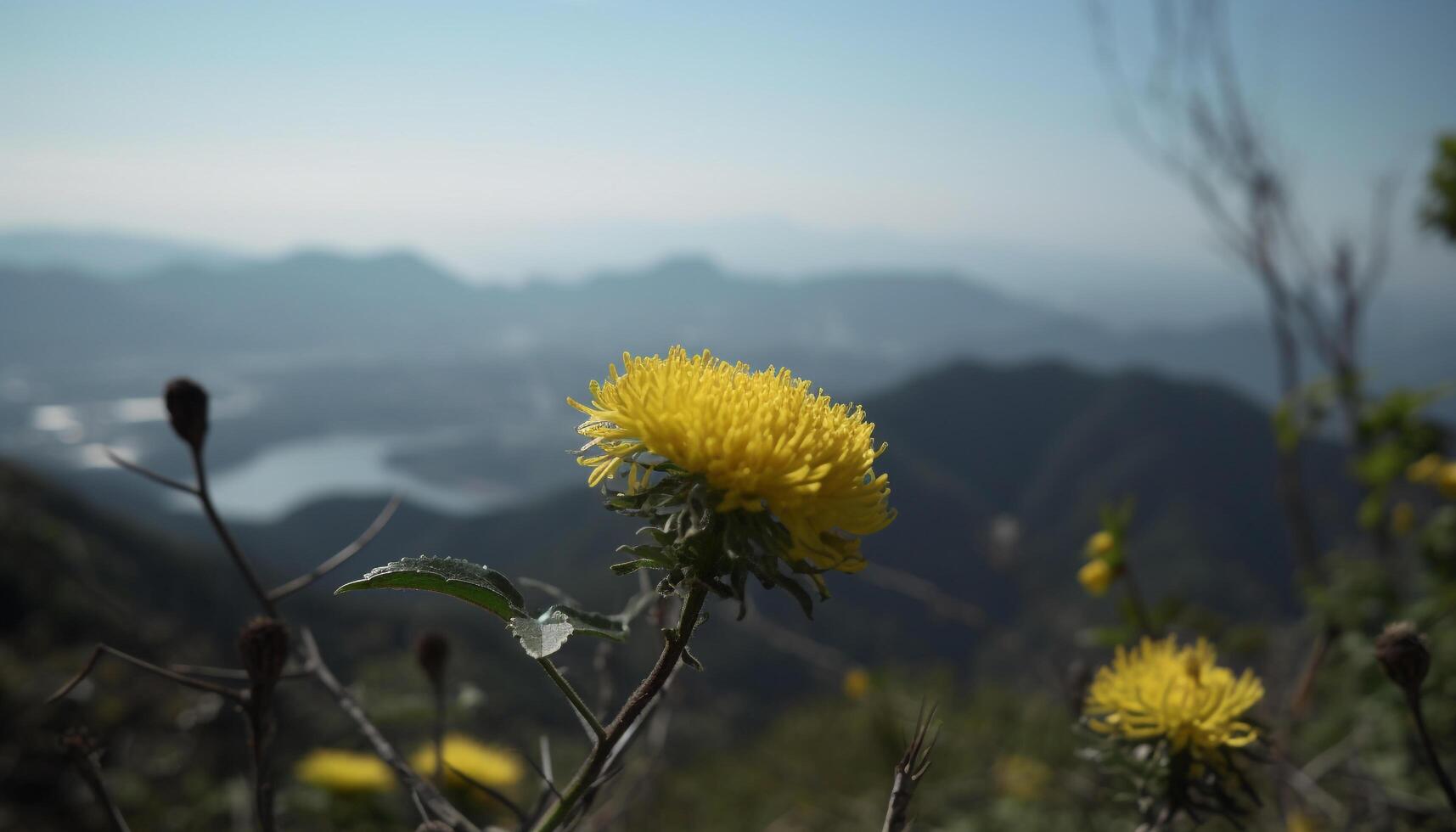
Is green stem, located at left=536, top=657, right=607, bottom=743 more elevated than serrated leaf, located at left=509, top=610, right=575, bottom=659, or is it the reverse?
serrated leaf, located at left=509, top=610, right=575, bottom=659

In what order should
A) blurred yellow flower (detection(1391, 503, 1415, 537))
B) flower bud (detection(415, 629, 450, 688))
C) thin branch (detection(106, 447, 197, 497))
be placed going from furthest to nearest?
blurred yellow flower (detection(1391, 503, 1415, 537)), flower bud (detection(415, 629, 450, 688)), thin branch (detection(106, 447, 197, 497))

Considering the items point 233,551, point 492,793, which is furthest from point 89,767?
point 492,793

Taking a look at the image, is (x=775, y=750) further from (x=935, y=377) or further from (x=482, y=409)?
(x=482, y=409)

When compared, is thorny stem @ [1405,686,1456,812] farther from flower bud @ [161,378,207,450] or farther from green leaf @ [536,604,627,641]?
flower bud @ [161,378,207,450]

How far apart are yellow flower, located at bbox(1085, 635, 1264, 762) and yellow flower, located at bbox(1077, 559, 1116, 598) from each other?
75 cm

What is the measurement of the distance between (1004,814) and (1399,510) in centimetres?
263

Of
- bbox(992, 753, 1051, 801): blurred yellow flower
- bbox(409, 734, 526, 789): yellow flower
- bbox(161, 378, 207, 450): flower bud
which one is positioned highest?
bbox(161, 378, 207, 450): flower bud

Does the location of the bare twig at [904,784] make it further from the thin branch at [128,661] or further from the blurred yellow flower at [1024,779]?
the blurred yellow flower at [1024,779]

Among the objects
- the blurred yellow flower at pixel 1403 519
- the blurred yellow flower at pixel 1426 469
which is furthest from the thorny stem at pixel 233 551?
the blurred yellow flower at pixel 1403 519

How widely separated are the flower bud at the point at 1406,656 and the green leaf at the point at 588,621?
4.78 ft

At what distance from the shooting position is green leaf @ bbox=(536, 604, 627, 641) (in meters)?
0.92

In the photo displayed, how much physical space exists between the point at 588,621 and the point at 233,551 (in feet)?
2.18

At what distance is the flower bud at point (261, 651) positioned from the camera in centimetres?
117

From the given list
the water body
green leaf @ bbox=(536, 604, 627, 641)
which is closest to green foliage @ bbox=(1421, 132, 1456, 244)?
green leaf @ bbox=(536, 604, 627, 641)
